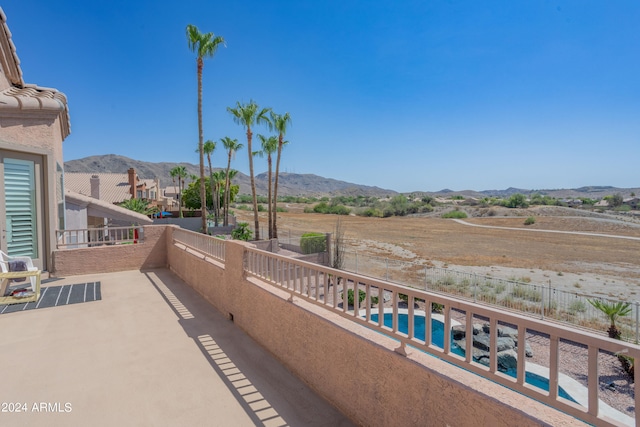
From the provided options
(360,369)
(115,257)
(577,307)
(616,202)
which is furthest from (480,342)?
(616,202)

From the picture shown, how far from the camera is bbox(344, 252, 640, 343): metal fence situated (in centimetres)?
989

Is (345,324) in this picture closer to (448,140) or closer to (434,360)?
(434,360)

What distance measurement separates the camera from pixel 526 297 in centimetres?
1158

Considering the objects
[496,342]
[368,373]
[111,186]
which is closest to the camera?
[496,342]

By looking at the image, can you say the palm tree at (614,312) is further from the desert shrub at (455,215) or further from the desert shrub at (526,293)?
the desert shrub at (455,215)

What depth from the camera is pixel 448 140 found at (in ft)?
148

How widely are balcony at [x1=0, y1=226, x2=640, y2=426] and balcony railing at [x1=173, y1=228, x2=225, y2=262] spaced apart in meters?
0.05

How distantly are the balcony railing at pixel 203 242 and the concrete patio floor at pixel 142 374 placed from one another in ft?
3.43

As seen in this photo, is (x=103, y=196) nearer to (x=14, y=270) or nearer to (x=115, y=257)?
(x=115, y=257)

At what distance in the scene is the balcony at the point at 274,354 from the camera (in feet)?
5.68

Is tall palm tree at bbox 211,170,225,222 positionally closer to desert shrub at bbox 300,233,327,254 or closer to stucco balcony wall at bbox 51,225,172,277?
desert shrub at bbox 300,233,327,254

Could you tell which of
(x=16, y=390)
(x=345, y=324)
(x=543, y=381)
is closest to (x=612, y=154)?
(x=543, y=381)

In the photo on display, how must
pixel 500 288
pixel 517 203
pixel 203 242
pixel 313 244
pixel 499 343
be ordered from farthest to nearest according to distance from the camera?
1. pixel 517 203
2. pixel 313 244
3. pixel 500 288
4. pixel 499 343
5. pixel 203 242

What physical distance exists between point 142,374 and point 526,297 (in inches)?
487
